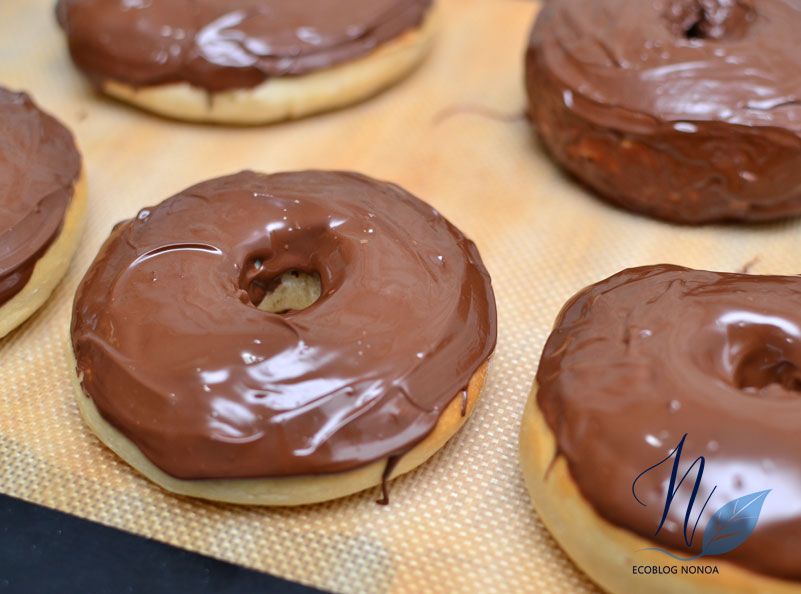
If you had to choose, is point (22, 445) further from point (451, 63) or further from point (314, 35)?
point (451, 63)

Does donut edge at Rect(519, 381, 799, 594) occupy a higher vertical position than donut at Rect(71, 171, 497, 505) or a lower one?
lower

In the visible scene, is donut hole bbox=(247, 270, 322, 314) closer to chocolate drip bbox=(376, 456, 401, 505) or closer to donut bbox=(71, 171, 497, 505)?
donut bbox=(71, 171, 497, 505)

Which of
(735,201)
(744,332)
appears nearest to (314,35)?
(735,201)

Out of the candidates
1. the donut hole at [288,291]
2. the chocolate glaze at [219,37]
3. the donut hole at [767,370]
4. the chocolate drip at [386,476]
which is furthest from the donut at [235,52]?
the donut hole at [767,370]

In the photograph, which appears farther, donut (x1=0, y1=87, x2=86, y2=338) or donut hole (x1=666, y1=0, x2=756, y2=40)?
donut hole (x1=666, y1=0, x2=756, y2=40)

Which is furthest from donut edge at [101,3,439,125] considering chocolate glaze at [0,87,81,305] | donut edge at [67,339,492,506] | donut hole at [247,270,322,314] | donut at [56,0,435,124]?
donut edge at [67,339,492,506]

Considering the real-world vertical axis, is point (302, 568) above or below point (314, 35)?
below
